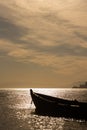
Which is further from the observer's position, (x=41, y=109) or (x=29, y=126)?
(x=41, y=109)

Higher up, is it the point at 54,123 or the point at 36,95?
the point at 36,95

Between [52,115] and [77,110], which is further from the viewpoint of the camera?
[52,115]

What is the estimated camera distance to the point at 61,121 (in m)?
63.7

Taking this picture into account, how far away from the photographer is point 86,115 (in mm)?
63938

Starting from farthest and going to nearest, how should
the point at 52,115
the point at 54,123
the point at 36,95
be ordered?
the point at 36,95 < the point at 52,115 < the point at 54,123

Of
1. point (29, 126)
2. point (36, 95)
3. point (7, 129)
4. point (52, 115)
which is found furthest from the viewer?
point (36, 95)

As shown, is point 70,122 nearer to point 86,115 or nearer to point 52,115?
point 86,115

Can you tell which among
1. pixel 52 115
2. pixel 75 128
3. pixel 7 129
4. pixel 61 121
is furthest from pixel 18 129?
pixel 52 115

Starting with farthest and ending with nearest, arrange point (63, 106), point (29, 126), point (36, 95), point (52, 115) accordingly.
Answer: point (36, 95)
point (52, 115)
point (63, 106)
point (29, 126)

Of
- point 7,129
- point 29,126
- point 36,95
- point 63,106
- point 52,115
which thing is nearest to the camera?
point 7,129

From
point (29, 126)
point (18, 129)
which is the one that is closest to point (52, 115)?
point (29, 126)

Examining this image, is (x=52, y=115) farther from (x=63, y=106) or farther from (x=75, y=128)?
(x=75, y=128)

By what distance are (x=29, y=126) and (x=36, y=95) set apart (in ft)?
75.7

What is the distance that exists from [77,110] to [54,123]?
6.19 m
